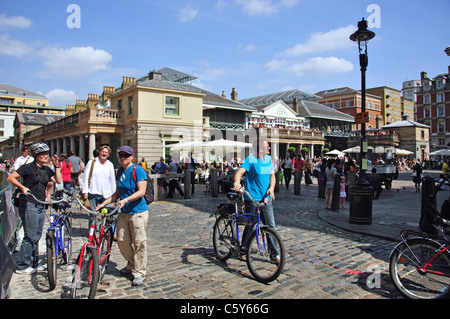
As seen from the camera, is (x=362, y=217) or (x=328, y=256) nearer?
(x=328, y=256)

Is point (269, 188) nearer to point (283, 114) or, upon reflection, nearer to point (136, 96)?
point (136, 96)

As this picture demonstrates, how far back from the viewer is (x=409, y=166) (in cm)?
4656

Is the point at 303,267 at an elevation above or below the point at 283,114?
below

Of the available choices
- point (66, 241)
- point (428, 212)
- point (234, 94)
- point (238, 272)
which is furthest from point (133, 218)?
point (234, 94)

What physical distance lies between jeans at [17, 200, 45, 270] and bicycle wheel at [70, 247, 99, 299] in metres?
1.44

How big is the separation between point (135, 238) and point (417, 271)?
11.7 ft

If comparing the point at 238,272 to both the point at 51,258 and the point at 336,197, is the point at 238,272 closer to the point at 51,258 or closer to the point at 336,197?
the point at 51,258

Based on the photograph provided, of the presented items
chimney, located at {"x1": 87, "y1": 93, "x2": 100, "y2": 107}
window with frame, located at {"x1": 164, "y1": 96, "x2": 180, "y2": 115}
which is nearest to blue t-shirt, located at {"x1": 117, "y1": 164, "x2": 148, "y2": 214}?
window with frame, located at {"x1": 164, "y1": 96, "x2": 180, "y2": 115}

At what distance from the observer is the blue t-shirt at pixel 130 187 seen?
4.21 meters

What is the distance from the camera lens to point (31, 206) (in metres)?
4.61

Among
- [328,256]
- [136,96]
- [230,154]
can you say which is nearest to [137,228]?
[328,256]

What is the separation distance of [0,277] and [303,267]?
12.6 feet
